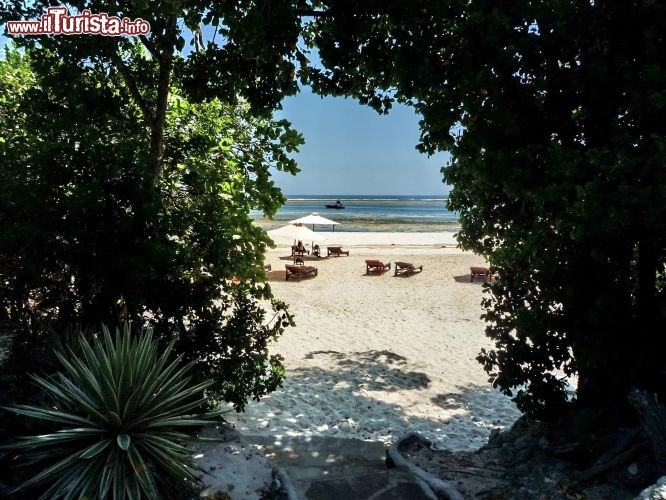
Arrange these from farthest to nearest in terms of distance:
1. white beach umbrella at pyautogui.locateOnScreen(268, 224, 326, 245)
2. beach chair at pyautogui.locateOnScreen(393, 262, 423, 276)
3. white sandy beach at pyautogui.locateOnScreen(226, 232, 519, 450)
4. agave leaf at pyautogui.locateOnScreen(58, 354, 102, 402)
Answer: white beach umbrella at pyautogui.locateOnScreen(268, 224, 326, 245) < beach chair at pyautogui.locateOnScreen(393, 262, 423, 276) < white sandy beach at pyautogui.locateOnScreen(226, 232, 519, 450) < agave leaf at pyautogui.locateOnScreen(58, 354, 102, 402)

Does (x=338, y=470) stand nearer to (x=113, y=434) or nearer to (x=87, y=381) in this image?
(x=113, y=434)

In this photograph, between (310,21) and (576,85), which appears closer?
(576,85)

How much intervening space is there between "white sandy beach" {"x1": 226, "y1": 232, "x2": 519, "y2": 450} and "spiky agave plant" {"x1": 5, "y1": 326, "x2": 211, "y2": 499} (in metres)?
2.77

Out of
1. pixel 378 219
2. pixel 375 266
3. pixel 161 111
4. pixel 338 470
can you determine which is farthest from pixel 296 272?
pixel 378 219

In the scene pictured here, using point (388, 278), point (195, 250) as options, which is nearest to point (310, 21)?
point (195, 250)

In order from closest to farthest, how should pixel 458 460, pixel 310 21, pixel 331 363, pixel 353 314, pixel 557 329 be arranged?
pixel 557 329 < pixel 458 460 < pixel 310 21 < pixel 331 363 < pixel 353 314

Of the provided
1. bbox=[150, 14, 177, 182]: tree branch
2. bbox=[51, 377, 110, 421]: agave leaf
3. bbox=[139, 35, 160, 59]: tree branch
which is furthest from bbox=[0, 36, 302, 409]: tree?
bbox=[51, 377, 110, 421]: agave leaf

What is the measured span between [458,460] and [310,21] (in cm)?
814

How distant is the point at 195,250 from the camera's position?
5891 mm

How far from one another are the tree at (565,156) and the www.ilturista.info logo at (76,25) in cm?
384

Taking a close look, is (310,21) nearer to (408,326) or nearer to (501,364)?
(501,364)

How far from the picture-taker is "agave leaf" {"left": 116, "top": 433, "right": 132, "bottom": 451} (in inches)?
144

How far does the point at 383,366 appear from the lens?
1017cm

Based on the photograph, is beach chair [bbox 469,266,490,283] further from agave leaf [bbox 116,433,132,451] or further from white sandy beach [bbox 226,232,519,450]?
agave leaf [bbox 116,433,132,451]
